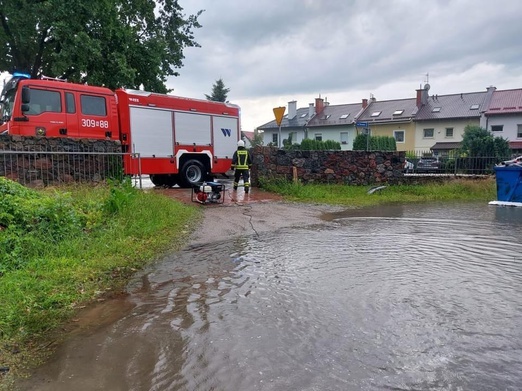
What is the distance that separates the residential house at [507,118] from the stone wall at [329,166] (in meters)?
27.2

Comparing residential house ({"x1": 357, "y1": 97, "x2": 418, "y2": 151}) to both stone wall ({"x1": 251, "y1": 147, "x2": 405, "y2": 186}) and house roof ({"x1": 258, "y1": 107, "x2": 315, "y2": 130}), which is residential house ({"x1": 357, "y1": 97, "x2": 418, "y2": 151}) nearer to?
house roof ({"x1": 258, "y1": 107, "x2": 315, "y2": 130})

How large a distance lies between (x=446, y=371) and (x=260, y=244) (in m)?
4.39

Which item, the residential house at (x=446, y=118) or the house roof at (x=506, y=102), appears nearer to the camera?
the house roof at (x=506, y=102)

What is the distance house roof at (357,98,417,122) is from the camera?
1743 inches

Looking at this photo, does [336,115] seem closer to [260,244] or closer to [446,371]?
[260,244]

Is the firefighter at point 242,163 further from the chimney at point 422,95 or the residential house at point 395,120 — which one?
the chimney at point 422,95

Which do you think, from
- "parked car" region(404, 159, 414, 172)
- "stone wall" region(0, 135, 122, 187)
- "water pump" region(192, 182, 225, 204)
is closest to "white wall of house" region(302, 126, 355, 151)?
"parked car" region(404, 159, 414, 172)

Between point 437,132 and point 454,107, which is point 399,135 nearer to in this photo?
point 437,132

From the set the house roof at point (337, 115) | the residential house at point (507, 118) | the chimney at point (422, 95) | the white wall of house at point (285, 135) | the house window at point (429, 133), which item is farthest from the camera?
the white wall of house at point (285, 135)

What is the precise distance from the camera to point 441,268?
557 centimetres

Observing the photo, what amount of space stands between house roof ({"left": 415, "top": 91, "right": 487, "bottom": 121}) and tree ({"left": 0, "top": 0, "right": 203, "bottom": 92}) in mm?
28927

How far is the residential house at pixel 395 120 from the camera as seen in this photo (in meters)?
43.7

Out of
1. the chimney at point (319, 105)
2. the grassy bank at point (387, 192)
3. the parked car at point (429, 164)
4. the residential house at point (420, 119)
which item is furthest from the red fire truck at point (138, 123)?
the chimney at point (319, 105)

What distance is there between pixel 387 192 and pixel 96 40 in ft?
44.4
